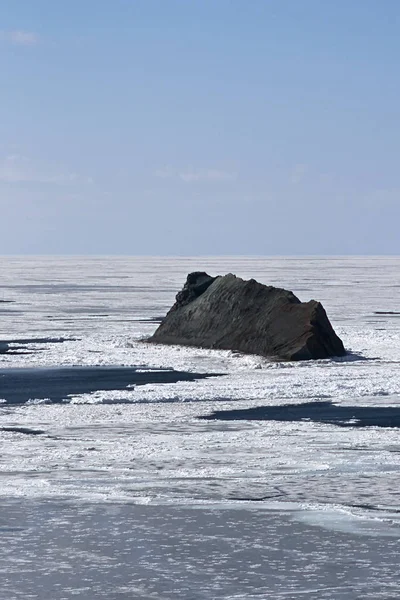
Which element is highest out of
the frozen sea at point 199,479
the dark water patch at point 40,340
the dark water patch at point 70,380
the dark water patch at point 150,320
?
the dark water patch at point 150,320

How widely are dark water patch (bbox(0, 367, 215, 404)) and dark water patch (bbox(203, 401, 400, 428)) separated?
2.59m

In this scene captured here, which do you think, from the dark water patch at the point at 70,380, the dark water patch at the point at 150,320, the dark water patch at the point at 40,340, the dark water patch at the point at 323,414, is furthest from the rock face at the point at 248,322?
the dark water patch at the point at 323,414

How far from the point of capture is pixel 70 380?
53.3 ft

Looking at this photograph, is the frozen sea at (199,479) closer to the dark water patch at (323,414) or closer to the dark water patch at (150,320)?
the dark water patch at (323,414)

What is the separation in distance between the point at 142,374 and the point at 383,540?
1018 cm

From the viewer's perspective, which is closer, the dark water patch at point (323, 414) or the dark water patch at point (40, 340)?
the dark water patch at point (323, 414)

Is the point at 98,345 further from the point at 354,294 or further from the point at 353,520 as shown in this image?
the point at 354,294

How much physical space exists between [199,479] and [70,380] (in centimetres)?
744

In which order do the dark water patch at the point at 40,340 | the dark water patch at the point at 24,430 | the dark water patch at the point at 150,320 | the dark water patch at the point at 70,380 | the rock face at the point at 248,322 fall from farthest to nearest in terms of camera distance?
the dark water patch at the point at 150,320
the dark water patch at the point at 40,340
the rock face at the point at 248,322
the dark water patch at the point at 70,380
the dark water patch at the point at 24,430

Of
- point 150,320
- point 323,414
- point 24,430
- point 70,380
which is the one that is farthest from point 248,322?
point 24,430

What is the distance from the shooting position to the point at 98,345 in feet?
70.1

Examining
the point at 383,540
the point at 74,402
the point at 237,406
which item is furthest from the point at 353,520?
the point at 74,402

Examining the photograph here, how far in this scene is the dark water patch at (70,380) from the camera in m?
14.6

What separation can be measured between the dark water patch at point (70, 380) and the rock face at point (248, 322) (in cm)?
277
